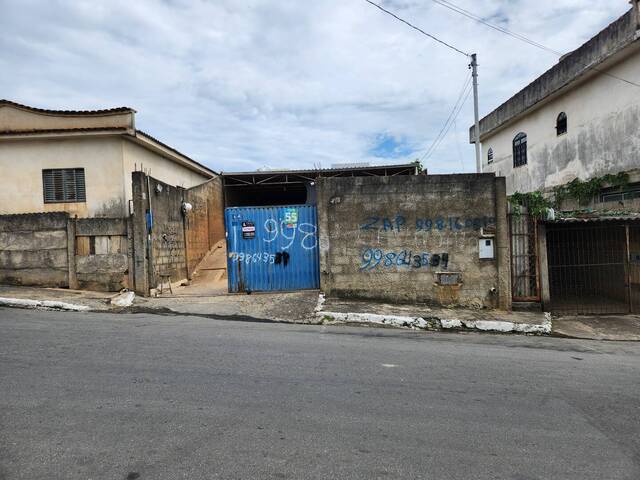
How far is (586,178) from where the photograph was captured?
1416 centimetres

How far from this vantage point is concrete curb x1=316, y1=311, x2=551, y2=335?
27.0 ft

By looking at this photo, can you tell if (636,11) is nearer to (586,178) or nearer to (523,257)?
(586,178)

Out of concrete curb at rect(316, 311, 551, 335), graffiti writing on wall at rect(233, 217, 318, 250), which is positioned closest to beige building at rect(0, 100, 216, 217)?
graffiti writing on wall at rect(233, 217, 318, 250)

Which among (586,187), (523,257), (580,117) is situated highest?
(580,117)

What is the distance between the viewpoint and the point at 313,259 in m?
10.2

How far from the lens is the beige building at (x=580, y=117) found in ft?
39.9

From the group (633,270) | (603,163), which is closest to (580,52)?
(603,163)

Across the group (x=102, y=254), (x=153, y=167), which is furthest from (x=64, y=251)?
(x=153, y=167)

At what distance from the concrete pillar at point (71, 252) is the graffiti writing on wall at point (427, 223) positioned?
722 cm

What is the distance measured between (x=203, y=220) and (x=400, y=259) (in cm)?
934

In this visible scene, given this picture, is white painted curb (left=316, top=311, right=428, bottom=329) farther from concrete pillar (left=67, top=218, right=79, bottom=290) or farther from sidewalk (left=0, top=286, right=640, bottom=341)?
concrete pillar (left=67, top=218, right=79, bottom=290)

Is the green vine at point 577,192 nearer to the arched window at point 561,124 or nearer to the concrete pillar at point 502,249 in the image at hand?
the concrete pillar at point 502,249

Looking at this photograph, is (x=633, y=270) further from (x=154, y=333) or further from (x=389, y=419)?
(x=154, y=333)

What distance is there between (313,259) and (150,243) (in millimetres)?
4231
